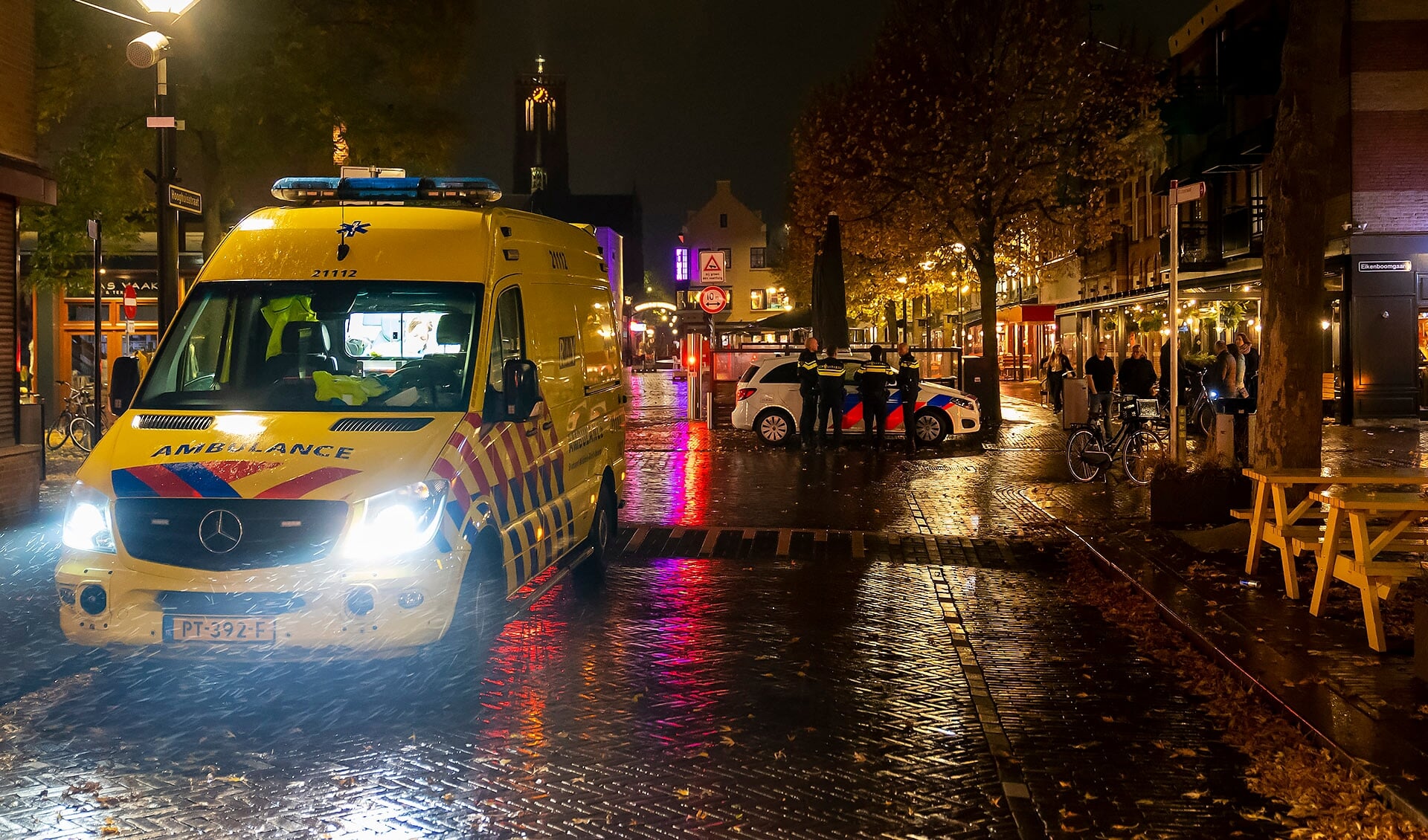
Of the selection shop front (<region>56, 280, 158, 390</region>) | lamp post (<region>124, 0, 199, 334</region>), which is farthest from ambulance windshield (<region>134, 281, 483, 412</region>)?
shop front (<region>56, 280, 158, 390</region>)

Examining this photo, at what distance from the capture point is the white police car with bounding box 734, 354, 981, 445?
23.3 meters

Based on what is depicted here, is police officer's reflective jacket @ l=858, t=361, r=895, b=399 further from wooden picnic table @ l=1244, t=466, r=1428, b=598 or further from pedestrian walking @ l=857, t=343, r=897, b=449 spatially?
wooden picnic table @ l=1244, t=466, r=1428, b=598

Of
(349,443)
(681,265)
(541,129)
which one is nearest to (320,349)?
(349,443)

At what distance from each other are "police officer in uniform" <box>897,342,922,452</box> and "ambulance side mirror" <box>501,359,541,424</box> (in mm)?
15187

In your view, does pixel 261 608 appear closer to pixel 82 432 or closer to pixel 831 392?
pixel 831 392

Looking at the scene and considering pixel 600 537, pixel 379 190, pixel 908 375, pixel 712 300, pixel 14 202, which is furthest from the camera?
pixel 712 300

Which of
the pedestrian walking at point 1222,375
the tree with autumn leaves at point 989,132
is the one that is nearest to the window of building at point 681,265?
the tree with autumn leaves at point 989,132

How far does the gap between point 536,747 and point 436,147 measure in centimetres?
2156

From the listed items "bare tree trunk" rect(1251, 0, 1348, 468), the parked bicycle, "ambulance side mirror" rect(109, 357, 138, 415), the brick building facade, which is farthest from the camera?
the parked bicycle

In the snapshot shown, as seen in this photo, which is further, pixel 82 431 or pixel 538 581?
pixel 82 431

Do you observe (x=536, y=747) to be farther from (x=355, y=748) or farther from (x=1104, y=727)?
(x=1104, y=727)

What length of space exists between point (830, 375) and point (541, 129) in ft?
371

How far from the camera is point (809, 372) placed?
2266cm

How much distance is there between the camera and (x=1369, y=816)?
4910 mm
